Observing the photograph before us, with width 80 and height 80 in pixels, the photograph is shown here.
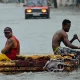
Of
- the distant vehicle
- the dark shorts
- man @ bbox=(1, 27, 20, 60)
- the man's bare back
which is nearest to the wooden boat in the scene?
man @ bbox=(1, 27, 20, 60)

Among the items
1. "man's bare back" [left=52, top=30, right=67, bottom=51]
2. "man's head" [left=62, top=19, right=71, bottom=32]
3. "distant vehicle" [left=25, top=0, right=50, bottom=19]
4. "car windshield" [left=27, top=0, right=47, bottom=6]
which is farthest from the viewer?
"car windshield" [left=27, top=0, right=47, bottom=6]

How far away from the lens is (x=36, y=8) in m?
47.1

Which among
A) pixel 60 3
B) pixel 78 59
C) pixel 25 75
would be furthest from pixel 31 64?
pixel 60 3

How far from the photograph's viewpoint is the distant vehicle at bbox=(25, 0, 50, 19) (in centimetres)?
4738

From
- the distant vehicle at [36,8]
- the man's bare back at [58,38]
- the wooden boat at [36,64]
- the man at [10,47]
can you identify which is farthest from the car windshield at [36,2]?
the wooden boat at [36,64]

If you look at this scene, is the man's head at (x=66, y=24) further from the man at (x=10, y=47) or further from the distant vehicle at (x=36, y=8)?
the distant vehicle at (x=36, y=8)

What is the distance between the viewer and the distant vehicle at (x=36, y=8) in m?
47.4

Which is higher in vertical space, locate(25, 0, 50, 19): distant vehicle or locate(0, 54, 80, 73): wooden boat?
locate(0, 54, 80, 73): wooden boat

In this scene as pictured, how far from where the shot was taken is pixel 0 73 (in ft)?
48.2

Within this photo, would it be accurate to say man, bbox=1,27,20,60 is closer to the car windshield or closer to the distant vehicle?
the distant vehicle

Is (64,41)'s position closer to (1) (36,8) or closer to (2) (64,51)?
(2) (64,51)

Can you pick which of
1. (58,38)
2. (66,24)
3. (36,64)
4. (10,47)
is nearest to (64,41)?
(58,38)

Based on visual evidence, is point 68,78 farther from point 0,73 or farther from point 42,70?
point 0,73

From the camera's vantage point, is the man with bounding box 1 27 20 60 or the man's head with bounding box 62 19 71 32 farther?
the man's head with bounding box 62 19 71 32
